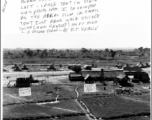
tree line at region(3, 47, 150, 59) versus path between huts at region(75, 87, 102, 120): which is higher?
tree line at region(3, 47, 150, 59)

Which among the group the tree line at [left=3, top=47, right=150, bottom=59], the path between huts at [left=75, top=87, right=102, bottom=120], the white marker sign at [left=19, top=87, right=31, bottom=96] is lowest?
the path between huts at [left=75, top=87, right=102, bottom=120]

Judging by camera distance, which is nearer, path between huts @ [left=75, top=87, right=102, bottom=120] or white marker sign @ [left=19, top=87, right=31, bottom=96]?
path between huts @ [left=75, top=87, right=102, bottom=120]

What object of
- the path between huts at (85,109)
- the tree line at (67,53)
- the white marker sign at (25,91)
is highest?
the tree line at (67,53)

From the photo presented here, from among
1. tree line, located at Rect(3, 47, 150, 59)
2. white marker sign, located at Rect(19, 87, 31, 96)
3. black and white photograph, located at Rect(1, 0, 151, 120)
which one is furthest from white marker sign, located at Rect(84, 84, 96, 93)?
white marker sign, located at Rect(19, 87, 31, 96)

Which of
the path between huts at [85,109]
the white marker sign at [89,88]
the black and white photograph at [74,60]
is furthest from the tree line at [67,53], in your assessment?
the path between huts at [85,109]

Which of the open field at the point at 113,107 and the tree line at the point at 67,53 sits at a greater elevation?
the tree line at the point at 67,53

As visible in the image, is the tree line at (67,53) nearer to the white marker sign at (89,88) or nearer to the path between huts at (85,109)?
the white marker sign at (89,88)

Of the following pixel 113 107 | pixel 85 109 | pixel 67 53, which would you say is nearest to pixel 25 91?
pixel 67 53

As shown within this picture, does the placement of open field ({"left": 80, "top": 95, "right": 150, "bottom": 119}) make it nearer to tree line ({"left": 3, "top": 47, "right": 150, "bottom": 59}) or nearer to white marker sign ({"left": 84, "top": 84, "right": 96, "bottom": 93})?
white marker sign ({"left": 84, "top": 84, "right": 96, "bottom": 93})
